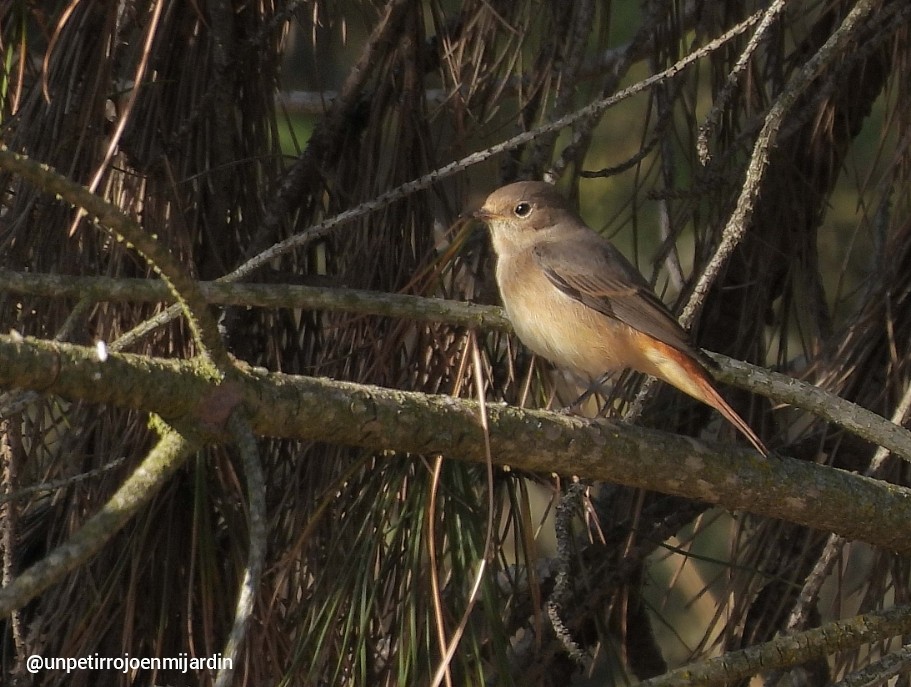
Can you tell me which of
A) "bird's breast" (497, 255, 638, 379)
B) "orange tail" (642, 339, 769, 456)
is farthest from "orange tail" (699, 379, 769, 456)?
"bird's breast" (497, 255, 638, 379)

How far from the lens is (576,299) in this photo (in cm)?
324

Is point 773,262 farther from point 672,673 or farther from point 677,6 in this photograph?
point 672,673

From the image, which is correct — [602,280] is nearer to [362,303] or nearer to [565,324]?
[565,324]

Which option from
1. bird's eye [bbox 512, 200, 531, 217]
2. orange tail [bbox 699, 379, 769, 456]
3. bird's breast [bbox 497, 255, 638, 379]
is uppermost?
bird's eye [bbox 512, 200, 531, 217]

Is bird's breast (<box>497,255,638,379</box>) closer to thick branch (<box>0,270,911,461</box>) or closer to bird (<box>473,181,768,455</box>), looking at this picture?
bird (<box>473,181,768,455</box>)

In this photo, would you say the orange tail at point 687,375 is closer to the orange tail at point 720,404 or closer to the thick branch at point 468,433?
the orange tail at point 720,404

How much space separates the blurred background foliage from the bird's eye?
9cm

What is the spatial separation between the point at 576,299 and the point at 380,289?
0.72 meters

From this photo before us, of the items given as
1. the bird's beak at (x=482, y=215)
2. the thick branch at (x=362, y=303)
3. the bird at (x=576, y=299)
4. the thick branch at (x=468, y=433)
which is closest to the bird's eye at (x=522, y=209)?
the bird at (x=576, y=299)

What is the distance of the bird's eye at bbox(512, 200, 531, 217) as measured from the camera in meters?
3.14

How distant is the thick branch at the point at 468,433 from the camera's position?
1.49 m

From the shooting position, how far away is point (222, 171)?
278cm

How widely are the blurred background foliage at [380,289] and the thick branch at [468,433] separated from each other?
16cm

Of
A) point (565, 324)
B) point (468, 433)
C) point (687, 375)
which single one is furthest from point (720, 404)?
point (468, 433)
